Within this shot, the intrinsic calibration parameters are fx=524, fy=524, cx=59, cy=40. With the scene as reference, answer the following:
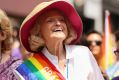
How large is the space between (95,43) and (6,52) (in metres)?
1.98

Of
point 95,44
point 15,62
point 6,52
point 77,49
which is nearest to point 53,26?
point 77,49

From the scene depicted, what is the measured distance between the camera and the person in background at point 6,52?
176 inches

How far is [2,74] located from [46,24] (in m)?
0.58

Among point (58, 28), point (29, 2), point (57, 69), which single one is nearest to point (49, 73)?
point (57, 69)

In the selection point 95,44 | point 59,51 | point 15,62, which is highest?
point 59,51

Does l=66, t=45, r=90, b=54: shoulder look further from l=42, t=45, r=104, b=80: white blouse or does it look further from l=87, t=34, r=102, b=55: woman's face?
l=87, t=34, r=102, b=55: woman's face

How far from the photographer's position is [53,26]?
4.32m

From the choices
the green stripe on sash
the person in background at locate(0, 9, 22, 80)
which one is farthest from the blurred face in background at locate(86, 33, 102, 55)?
the green stripe on sash

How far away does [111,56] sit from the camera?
318 inches

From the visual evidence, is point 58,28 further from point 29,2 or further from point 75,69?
point 29,2

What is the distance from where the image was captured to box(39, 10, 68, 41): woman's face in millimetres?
4281

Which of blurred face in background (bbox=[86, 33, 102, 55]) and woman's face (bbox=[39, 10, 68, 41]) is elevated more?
woman's face (bbox=[39, 10, 68, 41])

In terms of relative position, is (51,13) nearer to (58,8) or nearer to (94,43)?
(58,8)

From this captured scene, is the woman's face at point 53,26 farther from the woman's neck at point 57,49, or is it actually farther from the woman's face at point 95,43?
the woman's face at point 95,43
